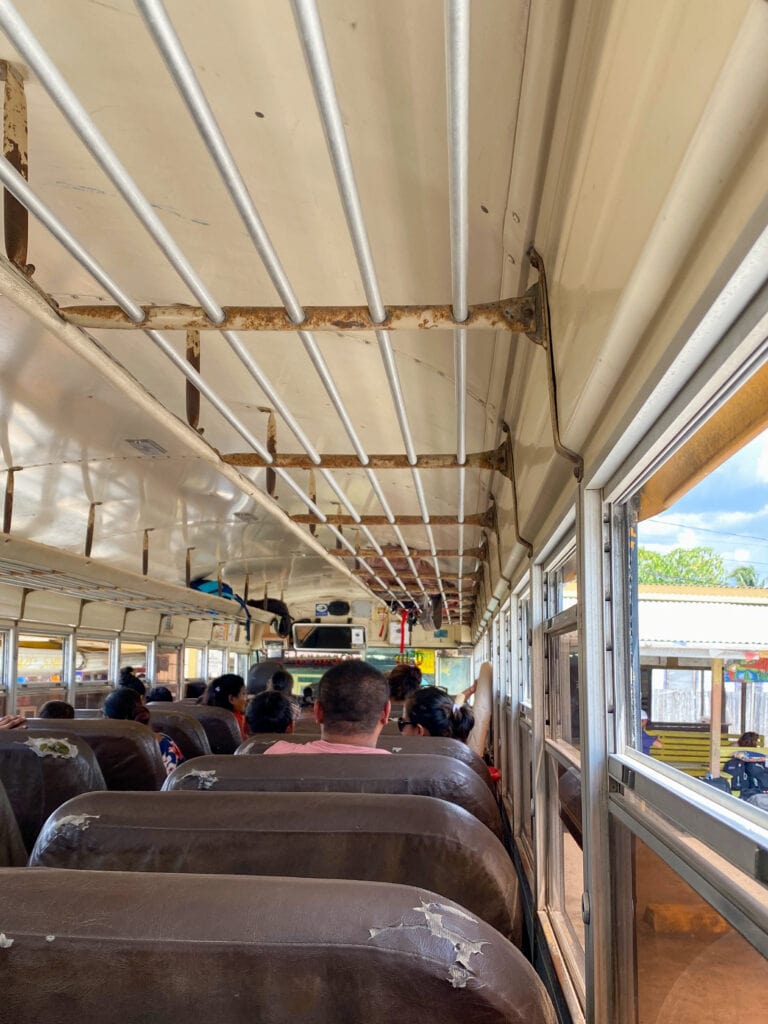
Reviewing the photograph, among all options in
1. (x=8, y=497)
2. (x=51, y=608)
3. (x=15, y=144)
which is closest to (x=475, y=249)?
(x=15, y=144)

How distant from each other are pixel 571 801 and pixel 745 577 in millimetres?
1778

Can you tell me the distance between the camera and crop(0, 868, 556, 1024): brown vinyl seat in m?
1.14

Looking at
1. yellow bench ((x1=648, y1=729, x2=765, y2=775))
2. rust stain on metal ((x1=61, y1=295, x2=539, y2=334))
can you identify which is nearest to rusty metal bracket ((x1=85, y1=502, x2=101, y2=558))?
rust stain on metal ((x1=61, y1=295, x2=539, y2=334))

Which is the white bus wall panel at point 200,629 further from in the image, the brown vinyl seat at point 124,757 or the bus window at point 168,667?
the brown vinyl seat at point 124,757

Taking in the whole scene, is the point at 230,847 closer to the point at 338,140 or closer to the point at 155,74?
the point at 338,140

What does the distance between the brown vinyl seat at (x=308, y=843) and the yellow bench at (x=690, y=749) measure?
48 cm

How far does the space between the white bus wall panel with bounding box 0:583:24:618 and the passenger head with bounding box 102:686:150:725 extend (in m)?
1.51

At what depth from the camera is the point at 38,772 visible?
345cm

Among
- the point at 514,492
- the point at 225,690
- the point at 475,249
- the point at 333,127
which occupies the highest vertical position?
the point at 475,249

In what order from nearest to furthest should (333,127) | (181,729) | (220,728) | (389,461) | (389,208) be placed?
1. (333,127)
2. (389,208)
3. (389,461)
4. (181,729)
5. (220,728)

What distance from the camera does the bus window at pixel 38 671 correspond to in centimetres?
739

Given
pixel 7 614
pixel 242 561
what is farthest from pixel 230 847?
pixel 242 561

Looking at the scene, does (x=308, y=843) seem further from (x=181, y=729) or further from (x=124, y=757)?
(x=181, y=729)

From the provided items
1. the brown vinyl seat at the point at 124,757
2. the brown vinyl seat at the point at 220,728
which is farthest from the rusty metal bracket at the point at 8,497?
the brown vinyl seat at the point at 220,728
